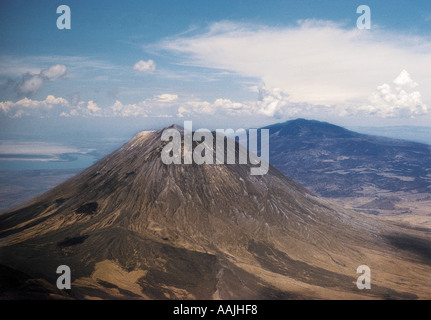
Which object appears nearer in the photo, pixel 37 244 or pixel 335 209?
pixel 37 244

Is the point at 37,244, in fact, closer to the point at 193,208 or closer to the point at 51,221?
the point at 51,221

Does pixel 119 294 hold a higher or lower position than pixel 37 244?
lower

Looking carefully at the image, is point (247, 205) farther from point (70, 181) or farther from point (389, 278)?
point (70, 181)

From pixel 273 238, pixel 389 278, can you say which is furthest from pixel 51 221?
pixel 389 278

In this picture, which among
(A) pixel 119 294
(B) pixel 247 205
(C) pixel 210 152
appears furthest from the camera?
(C) pixel 210 152

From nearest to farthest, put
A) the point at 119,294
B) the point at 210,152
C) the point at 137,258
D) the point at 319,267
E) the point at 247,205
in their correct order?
Result: the point at 119,294, the point at 137,258, the point at 319,267, the point at 247,205, the point at 210,152
